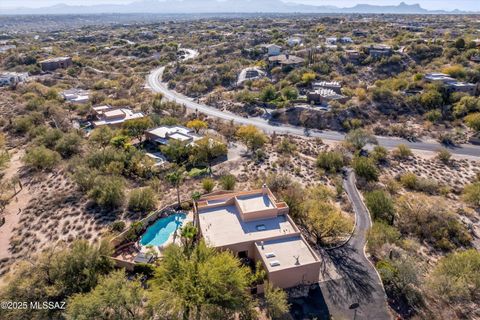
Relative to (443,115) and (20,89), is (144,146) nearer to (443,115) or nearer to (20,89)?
(20,89)

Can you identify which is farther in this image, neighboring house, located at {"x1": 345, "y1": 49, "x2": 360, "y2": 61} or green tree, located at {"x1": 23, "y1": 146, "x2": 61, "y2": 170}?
neighboring house, located at {"x1": 345, "y1": 49, "x2": 360, "y2": 61}

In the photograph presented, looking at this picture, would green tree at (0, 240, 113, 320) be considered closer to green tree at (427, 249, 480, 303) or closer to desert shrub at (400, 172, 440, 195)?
green tree at (427, 249, 480, 303)

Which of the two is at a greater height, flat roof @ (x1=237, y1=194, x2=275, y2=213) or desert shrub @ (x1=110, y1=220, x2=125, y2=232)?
flat roof @ (x1=237, y1=194, x2=275, y2=213)

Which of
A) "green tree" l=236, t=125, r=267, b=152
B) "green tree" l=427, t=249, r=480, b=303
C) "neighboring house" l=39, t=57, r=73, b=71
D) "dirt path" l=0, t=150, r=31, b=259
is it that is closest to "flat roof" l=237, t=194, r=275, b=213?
"green tree" l=427, t=249, r=480, b=303

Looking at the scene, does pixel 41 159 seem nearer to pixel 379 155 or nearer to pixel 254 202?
pixel 254 202

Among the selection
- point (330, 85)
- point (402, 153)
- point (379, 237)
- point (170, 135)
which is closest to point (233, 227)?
point (379, 237)

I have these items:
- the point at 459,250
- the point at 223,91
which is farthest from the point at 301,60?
the point at 459,250

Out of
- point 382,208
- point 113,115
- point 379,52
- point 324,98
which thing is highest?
point 379,52
